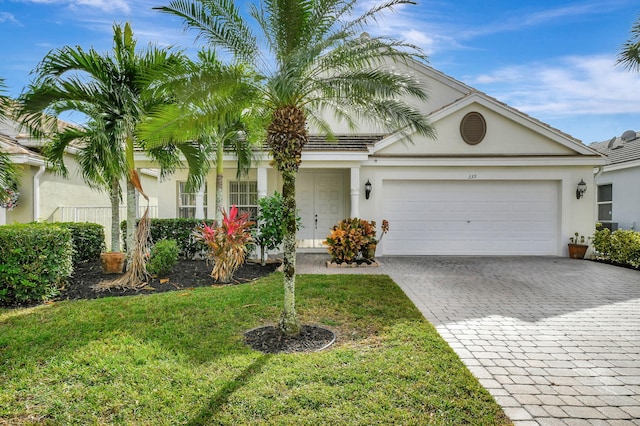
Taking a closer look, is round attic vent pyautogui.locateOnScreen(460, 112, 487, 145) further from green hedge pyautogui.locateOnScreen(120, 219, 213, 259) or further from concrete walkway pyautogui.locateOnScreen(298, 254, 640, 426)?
green hedge pyautogui.locateOnScreen(120, 219, 213, 259)

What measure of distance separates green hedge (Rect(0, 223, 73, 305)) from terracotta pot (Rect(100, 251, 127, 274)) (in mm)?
1215

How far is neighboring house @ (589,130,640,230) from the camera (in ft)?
46.1

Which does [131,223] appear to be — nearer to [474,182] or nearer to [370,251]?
[370,251]

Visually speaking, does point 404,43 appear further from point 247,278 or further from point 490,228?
point 490,228

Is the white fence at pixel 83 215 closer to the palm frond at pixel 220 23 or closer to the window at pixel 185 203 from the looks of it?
the window at pixel 185 203

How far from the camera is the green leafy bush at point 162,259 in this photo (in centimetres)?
830

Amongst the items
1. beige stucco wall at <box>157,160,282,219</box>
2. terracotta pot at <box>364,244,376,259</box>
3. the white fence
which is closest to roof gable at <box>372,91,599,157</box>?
terracotta pot at <box>364,244,376,259</box>

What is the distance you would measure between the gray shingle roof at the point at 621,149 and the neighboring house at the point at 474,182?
8.49 feet

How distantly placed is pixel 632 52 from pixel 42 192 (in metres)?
17.1

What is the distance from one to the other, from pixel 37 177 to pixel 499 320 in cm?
1273

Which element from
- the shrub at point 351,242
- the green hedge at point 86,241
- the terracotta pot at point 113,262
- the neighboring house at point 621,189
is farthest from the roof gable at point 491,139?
the green hedge at point 86,241

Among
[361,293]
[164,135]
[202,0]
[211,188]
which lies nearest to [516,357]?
[361,293]

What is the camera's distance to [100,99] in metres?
7.76

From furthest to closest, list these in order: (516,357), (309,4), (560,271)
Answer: (560,271)
(309,4)
(516,357)
